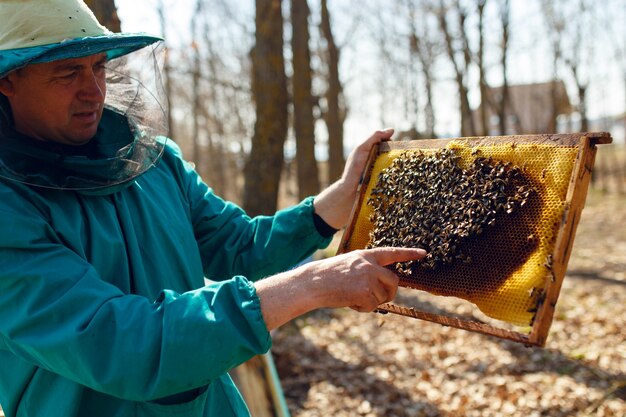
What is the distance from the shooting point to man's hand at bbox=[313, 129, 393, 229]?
2.90 m

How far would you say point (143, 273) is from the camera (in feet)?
7.02

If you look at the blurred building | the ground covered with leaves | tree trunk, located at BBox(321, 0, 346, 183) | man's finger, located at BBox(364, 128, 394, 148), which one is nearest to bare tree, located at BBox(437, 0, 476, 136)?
the blurred building

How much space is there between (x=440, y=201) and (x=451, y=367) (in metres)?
3.94

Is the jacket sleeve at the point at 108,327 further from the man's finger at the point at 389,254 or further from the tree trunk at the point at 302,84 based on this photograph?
the tree trunk at the point at 302,84

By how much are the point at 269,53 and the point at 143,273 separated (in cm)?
588

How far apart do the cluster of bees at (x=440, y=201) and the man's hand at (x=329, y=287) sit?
1.44ft

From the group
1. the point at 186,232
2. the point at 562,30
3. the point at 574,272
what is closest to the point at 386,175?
the point at 186,232

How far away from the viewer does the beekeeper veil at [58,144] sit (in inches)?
77.2

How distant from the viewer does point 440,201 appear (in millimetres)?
2607

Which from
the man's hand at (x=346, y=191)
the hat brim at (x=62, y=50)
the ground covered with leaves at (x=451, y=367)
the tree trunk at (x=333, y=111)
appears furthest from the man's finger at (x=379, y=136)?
the tree trunk at (x=333, y=111)

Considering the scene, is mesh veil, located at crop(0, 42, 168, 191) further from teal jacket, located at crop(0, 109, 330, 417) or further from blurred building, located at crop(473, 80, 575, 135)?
blurred building, located at crop(473, 80, 575, 135)

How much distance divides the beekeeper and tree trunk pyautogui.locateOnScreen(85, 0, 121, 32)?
1.50 metres

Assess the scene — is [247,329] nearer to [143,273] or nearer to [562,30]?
[143,273]

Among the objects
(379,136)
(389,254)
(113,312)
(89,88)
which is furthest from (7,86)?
(379,136)
